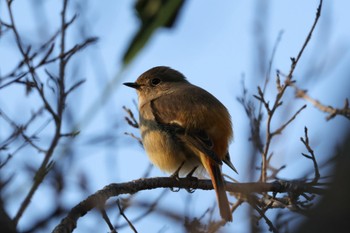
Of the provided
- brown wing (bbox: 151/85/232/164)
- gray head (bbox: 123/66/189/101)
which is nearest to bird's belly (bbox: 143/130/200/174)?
brown wing (bbox: 151/85/232/164)

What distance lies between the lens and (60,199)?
220cm

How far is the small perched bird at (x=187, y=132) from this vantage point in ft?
17.6

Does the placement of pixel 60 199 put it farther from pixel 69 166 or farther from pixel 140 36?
pixel 140 36

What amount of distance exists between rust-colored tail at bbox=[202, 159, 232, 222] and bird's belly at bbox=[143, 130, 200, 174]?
0.40 metres

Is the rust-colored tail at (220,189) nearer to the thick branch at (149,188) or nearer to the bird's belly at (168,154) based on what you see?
the thick branch at (149,188)

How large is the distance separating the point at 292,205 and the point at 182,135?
1723 millimetres

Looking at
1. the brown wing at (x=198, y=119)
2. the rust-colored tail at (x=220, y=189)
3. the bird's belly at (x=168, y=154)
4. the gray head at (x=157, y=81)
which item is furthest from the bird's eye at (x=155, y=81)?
the rust-colored tail at (x=220, y=189)

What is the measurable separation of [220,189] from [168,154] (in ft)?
3.42

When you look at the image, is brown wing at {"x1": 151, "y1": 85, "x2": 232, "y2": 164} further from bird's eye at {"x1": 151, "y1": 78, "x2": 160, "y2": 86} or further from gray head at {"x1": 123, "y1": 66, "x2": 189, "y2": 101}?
bird's eye at {"x1": 151, "y1": 78, "x2": 160, "y2": 86}

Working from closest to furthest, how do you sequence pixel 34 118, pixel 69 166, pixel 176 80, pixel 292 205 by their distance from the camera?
pixel 69 166
pixel 292 205
pixel 34 118
pixel 176 80

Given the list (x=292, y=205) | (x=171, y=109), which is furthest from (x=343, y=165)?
(x=171, y=109)

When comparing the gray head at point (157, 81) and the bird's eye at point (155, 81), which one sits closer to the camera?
the gray head at point (157, 81)

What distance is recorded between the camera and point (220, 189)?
4754 millimetres

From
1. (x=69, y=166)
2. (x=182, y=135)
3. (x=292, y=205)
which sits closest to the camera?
(x=69, y=166)
